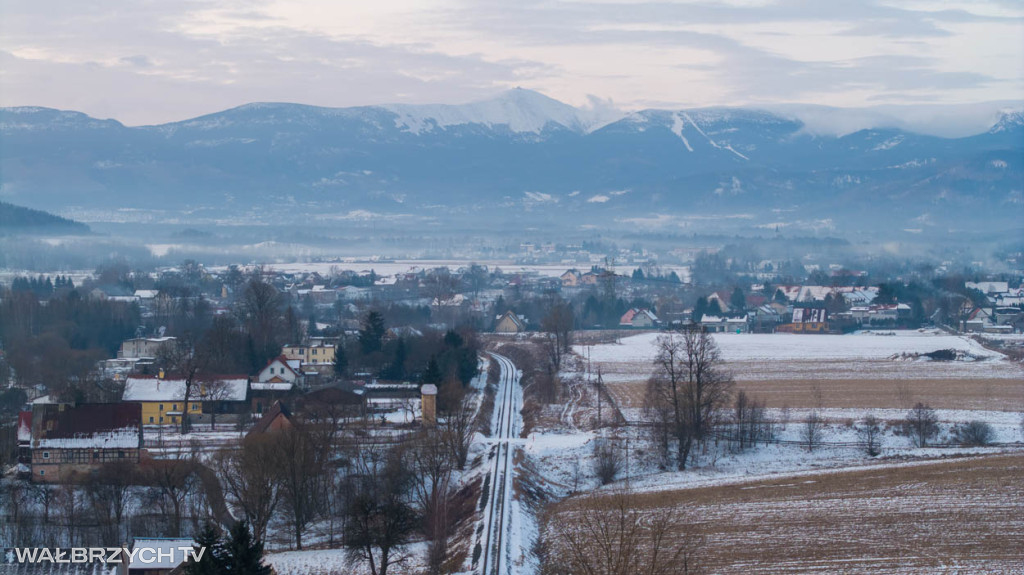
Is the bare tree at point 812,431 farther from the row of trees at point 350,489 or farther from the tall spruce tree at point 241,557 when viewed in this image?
the tall spruce tree at point 241,557

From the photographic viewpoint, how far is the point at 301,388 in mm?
32594

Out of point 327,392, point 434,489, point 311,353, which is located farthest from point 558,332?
point 434,489

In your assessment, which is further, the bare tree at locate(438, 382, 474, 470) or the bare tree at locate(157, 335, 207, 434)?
the bare tree at locate(157, 335, 207, 434)

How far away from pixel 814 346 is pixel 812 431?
2044 cm

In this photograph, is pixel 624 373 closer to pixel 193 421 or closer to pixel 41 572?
pixel 193 421

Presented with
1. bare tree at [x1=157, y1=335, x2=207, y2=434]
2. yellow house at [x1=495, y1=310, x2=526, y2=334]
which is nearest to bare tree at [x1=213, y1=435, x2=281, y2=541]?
bare tree at [x1=157, y1=335, x2=207, y2=434]

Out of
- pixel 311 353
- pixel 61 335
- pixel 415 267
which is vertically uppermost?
pixel 415 267

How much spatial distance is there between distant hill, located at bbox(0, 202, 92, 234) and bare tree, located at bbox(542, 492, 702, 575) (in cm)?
9630

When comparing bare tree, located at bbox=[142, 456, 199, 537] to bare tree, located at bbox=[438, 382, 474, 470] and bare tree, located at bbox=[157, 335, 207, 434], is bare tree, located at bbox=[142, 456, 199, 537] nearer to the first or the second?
bare tree, located at bbox=[438, 382, 474, 470]

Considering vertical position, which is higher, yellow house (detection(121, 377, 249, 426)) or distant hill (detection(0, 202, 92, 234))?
distant hill (detection(0, 202, 92, 234))

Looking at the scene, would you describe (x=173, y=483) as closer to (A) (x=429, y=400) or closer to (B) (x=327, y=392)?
(A) (x=429, y=400)

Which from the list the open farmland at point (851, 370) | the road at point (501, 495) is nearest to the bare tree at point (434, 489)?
the road at point (501, 495)

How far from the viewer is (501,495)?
69.7 ft

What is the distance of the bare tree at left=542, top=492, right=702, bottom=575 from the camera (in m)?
15.6
